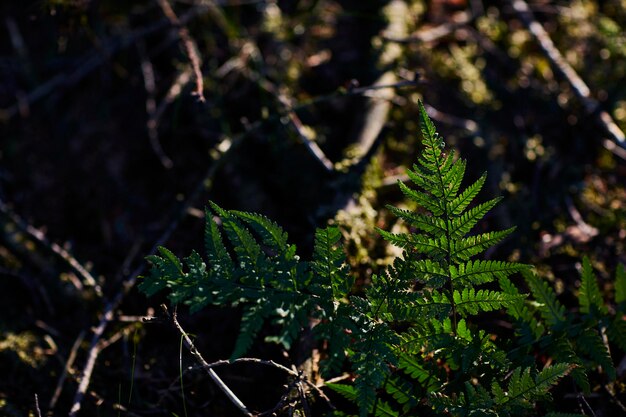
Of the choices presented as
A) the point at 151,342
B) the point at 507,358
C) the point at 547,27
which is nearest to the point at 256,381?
the point at 151,342

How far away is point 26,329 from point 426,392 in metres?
2.23

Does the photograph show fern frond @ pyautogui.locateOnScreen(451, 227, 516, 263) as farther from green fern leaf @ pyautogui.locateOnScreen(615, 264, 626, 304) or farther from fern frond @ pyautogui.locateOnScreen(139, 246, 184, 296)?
fern frond @ pyautogui.locateOnScreen(139, 246, 184, 296)

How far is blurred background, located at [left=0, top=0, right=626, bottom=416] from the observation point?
2848mm

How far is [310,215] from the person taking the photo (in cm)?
308

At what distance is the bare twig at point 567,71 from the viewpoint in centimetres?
338

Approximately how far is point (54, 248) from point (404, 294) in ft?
6.72

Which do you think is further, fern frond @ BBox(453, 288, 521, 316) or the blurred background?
the blurred background

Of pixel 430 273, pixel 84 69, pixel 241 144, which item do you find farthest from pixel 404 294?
pixel 84 69

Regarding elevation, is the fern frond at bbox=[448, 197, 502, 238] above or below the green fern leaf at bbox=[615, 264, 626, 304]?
above

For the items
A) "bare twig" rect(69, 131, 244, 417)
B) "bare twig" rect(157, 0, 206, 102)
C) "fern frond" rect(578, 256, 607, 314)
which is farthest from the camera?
"bare twig" rect(157, 0, 206, 102)

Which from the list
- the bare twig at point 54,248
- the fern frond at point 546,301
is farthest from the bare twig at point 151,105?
the fern frond at point 546,301

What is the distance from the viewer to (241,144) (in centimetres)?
363

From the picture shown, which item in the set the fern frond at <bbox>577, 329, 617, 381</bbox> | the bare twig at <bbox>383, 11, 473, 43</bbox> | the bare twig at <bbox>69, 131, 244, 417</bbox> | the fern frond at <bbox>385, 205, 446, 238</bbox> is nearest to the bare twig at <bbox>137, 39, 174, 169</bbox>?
the bare twig at <bbox>69, 131, 244, 417</bbox>

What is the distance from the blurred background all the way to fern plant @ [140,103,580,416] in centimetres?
70
